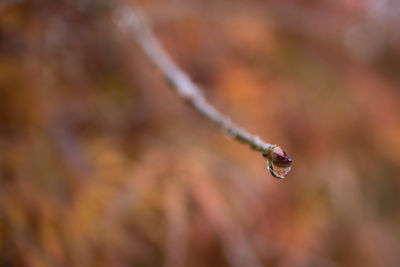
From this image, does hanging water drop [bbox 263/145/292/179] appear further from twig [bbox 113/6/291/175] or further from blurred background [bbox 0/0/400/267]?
blurred background [bbox 0/0/400/267]

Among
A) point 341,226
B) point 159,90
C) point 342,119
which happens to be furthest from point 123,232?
point 342,119

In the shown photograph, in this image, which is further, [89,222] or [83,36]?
[83,36]

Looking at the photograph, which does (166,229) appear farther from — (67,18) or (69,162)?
(67,18)

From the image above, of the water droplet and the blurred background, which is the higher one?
the blurred background

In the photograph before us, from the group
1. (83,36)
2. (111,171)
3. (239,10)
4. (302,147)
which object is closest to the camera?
(111,171)

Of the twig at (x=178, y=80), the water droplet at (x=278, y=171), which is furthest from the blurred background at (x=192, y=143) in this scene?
the water droplet at (x=278, y=171)

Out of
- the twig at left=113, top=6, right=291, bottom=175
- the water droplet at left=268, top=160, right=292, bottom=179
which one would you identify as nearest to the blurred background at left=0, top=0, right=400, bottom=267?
the twig at left=113, top=6, right=291, bottom=175
